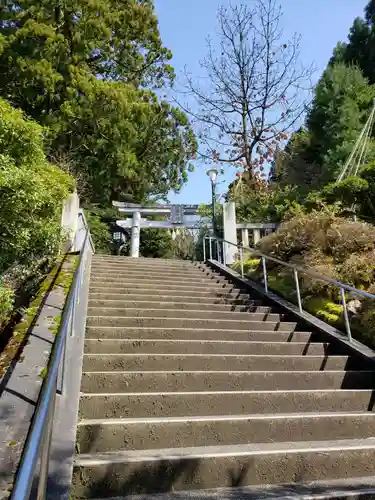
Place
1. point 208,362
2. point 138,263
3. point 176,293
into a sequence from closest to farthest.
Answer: point 208,362 → point 176,293 → point 138,263

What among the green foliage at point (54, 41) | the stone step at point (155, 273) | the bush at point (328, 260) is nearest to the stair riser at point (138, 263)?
the stone step at point (155, 273)

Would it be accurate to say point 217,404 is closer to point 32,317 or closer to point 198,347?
point 198,347

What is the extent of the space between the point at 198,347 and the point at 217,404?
42.6 inches

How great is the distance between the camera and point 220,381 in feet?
12.0

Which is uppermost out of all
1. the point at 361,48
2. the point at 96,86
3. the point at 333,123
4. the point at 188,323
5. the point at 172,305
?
the point at 361,48

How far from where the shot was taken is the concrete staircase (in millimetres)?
2467

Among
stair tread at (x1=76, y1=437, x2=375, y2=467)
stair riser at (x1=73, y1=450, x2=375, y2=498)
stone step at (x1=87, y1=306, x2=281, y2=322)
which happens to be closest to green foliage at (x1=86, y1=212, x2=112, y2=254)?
stone step at (x1=87, y1=306, x2=281, y2=322)

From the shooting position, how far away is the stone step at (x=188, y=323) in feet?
15.6

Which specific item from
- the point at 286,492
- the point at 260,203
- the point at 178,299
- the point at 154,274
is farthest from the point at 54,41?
the point at 286,492

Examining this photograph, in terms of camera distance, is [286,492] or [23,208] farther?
[23,208]

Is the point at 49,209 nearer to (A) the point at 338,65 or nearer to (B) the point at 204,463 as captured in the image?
(B) the point at 204,463

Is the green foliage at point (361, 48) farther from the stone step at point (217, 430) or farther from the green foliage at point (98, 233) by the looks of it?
the stone step at point (217, 430)

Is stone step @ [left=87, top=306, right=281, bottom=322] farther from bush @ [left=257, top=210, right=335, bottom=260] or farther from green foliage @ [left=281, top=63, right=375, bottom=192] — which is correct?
green foliage @ [left=281, top=63, right=375, bottom=192]

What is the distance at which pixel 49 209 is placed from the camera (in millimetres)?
7566
